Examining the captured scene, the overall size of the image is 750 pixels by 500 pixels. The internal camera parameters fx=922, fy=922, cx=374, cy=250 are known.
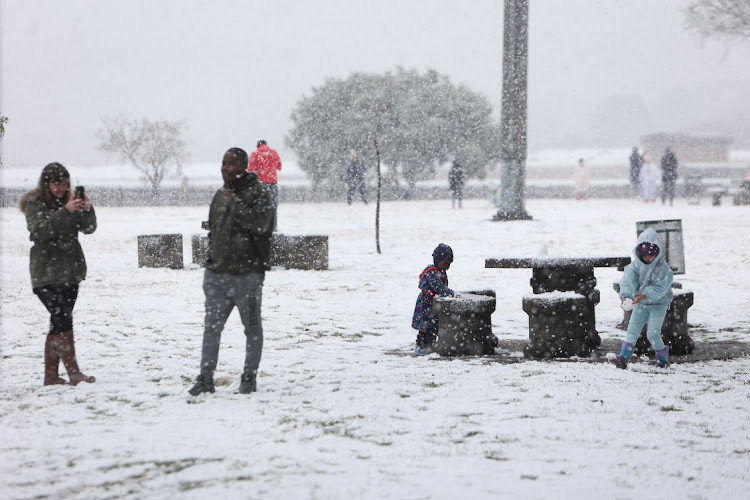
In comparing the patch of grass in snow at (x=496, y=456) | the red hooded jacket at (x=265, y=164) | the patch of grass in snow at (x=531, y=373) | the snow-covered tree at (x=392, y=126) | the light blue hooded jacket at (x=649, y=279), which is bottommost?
the patch of grass in snow at (x=531, y=373)

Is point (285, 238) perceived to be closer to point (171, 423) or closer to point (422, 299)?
point (422, 299)

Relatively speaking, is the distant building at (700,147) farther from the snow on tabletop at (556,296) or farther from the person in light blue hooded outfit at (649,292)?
the person in light blue hooded outfit at (649,292)

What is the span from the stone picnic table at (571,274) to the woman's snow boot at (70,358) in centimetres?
339

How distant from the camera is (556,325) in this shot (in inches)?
306

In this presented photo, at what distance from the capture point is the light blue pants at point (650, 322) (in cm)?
738

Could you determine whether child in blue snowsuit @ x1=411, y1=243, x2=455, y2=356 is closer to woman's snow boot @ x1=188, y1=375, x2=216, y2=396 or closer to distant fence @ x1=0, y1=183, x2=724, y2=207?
woman's snow boot @ x1=188, y1=375, x2=216, y2=396

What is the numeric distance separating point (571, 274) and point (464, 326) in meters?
1.25

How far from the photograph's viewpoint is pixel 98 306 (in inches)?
438

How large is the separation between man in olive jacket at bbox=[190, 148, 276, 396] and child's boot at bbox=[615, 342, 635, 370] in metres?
2.89

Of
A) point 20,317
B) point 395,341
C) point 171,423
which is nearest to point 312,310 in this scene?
point 395,341

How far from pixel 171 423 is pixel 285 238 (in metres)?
9.52

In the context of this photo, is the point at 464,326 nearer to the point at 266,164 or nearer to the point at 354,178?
the point at 266,164

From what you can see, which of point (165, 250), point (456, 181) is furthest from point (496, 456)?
point (456, 181)

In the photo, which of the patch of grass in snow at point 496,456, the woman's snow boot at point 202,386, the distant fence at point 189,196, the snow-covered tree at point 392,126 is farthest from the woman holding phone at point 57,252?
the snow-covered tree at point 392,126
